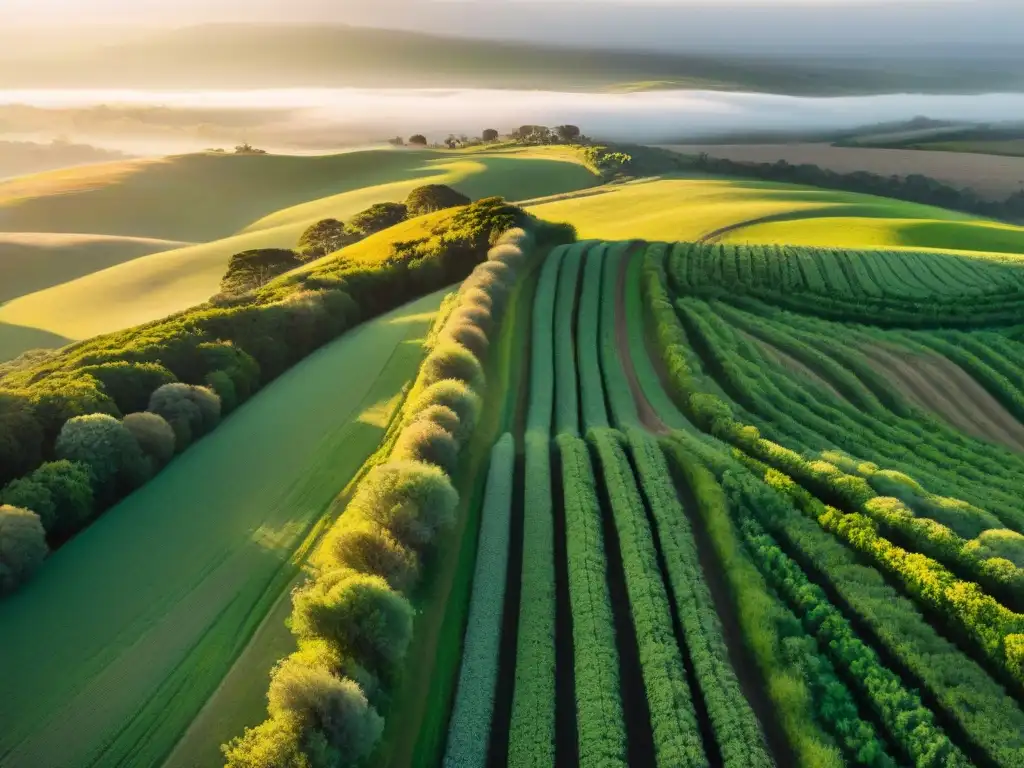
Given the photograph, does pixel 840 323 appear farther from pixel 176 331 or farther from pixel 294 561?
pixel 176 331

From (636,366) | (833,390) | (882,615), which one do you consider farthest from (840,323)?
(882,615)

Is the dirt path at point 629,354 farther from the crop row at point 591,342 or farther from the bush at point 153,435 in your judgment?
the bush at point 153,435

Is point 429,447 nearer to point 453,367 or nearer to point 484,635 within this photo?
point 453,367

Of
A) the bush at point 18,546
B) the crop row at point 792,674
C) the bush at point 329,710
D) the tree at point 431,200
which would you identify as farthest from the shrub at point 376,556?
the tree at point 431,200

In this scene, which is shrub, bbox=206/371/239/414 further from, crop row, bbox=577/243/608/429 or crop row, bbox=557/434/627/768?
crop row, bbox=557/434/627/768

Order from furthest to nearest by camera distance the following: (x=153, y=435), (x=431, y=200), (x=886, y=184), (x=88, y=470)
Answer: (x=886, y=184), (x=431, y=200), (x=153, y=435), (x=88, y=470)

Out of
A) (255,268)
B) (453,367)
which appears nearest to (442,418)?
(453,367)
